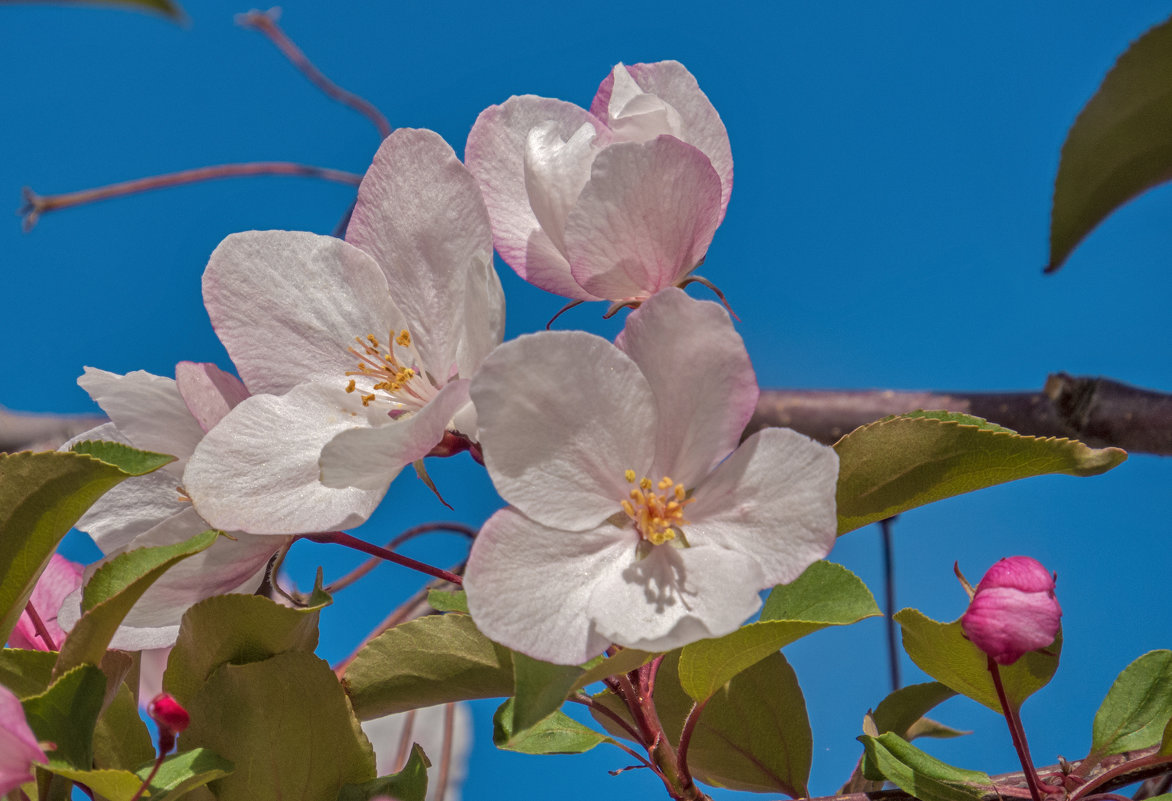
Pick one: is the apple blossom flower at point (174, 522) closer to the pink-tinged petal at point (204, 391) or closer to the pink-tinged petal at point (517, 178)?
the pink-tinged petal at point (204, 391)

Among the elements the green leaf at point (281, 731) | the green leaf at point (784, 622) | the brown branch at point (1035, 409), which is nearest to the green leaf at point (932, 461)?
the green leaf at point (784, 622)

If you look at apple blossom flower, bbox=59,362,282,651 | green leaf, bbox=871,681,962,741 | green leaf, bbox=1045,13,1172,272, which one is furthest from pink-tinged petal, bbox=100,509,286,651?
green leaf, bbox=1045,13,1172,272

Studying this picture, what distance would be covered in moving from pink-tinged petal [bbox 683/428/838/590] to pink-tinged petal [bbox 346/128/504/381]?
0.13m

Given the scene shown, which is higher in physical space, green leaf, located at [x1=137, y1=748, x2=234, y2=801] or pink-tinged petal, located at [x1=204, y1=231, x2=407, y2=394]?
pink-tinged petal, located at [x1=204, y1=231, x2=407, y2=394]

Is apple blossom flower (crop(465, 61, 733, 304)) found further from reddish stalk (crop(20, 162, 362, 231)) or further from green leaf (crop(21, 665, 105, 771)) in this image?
reddish stalk (crop(20, 162, 362, 231))

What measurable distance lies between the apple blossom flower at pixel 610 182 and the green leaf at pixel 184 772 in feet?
0.84

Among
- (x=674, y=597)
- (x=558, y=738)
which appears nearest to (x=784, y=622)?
(x=674, y=597)

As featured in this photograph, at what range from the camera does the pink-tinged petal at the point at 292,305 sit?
43 cm

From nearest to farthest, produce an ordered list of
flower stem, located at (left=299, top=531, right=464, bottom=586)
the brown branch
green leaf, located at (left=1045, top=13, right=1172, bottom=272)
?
flower stem, located at (left=299, top=531, right=464, bottom=586) < green leaf, located at (left=1045, top=13, right=1172, bottom=272) < the brown branch

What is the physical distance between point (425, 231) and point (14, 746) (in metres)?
0.25

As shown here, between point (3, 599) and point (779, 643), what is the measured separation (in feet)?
1.06

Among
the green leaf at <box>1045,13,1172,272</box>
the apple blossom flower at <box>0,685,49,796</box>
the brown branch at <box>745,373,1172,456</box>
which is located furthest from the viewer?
the brown branch at <box>745,373,1172,456</box>

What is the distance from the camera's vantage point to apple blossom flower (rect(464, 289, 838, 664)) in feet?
1.10

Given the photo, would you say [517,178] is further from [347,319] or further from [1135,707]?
[1135,707]
